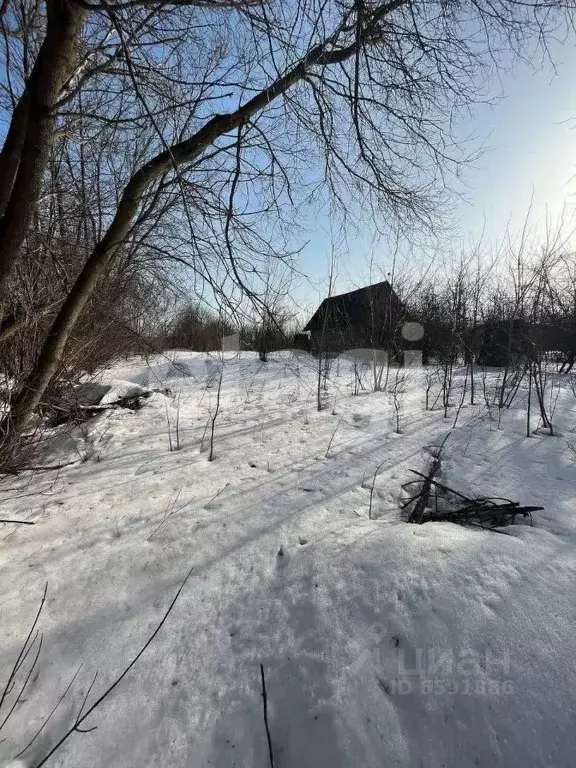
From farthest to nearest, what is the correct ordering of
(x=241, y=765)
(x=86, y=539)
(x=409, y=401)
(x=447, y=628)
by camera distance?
1. (x=409, y=401)
2. (x=86, y=539)
3. (x=447, y=628)
4. (x=241, y=765)

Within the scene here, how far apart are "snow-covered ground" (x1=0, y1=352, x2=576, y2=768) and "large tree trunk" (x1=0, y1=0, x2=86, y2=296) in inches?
76.3

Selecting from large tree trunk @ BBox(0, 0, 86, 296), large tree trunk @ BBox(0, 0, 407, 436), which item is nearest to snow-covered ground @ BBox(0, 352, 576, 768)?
large tree trunk @ BBox(0, 0, 407, 436)

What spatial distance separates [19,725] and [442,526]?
7.51 ft

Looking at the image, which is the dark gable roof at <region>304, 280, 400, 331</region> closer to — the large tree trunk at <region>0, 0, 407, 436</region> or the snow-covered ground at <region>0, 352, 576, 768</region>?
the large tree trunk at <region>0, 0, 407, 436</region>

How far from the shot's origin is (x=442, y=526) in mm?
2275

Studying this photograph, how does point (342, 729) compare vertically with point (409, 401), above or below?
below

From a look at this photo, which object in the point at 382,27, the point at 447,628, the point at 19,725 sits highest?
the point at 382,27

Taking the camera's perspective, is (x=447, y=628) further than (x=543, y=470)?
No

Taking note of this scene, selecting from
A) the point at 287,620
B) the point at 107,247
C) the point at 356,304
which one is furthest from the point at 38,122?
the point at 356,304

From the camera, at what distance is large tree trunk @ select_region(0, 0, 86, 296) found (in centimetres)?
213

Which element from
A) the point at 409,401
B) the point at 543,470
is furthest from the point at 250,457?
the point at 409,401

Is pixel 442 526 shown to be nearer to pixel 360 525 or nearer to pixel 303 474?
pixel 360 525

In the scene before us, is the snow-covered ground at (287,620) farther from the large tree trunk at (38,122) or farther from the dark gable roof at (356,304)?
the dark gable roof at (356,304)

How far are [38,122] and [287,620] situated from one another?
329cm
